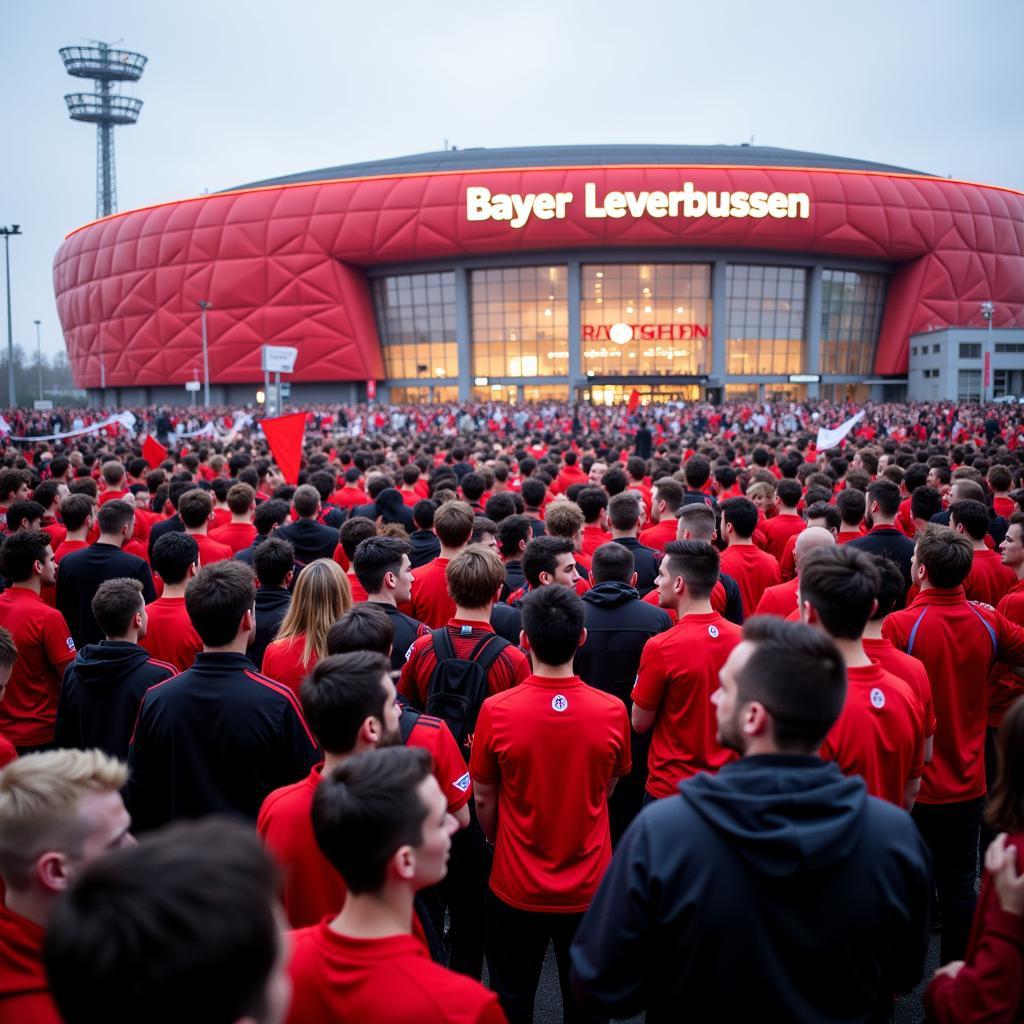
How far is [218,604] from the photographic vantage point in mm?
3594

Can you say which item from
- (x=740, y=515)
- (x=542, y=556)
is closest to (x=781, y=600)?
(x=740, y=515)

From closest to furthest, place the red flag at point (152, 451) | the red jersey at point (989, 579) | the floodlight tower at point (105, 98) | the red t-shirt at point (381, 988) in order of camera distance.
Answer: the red t-shirt at point (381, 988) < the red jersey at point (989, 579) < the red flag at point (152, 451) < the floodlight tower at point (105, 98)

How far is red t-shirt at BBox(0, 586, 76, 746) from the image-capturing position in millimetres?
4984

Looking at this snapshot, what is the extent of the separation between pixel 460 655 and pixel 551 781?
3.32 feet

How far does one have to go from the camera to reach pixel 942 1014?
2.18 metres

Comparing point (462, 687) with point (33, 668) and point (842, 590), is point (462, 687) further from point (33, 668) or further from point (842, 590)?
point (33, 668)

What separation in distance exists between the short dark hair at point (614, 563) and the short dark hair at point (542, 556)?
0.89ft

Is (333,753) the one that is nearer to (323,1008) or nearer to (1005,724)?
(323,1008)

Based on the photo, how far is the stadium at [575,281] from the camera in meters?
50.1

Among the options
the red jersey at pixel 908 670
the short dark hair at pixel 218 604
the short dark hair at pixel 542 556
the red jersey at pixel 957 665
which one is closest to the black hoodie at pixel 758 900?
the red jersey at pixel 908 670

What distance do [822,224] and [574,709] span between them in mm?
54658

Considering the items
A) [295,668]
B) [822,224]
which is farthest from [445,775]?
[822,224]

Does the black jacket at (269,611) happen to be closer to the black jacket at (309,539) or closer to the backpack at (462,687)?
the backpack at (462,687)

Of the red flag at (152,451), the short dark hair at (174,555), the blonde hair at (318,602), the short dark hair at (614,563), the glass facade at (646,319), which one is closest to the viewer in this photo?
the blonde hair at (318,602)
